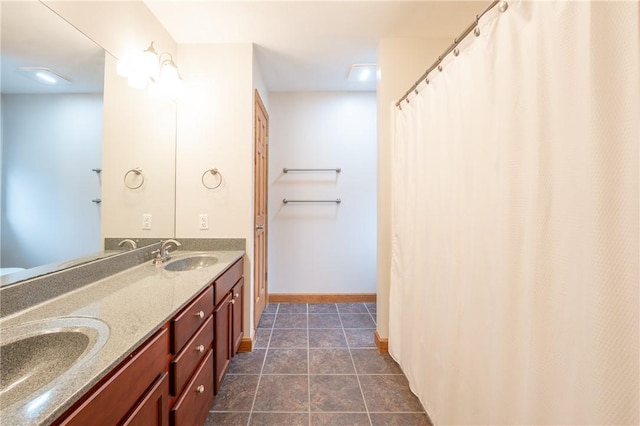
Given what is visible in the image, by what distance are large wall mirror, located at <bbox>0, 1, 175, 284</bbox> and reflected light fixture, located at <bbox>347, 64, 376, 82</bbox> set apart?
1.93 metres

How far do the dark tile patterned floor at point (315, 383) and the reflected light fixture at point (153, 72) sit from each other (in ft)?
6.69

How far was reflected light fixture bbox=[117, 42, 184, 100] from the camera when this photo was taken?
1.58 metres

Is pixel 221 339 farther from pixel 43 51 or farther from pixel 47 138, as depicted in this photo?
pixel 43 51

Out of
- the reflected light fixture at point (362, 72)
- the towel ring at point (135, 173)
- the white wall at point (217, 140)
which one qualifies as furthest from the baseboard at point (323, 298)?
the reflected light fixture at point (362, 72)

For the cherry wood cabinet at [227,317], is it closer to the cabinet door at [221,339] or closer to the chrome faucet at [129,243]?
the cabinet door at [221,339]

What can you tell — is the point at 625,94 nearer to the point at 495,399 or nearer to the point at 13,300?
the point at 495,399

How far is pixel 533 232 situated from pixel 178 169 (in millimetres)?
2259

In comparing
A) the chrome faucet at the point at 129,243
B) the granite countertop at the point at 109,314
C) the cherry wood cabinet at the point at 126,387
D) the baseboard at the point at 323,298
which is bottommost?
the baseboard at the point at 323,298

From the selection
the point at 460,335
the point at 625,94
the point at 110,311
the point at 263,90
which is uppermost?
the point at 263,90

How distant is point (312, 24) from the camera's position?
191 cm

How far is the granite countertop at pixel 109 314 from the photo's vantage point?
0.51m

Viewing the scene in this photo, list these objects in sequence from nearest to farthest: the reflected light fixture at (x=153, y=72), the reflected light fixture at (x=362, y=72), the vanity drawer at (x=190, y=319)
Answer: the vanity drawer at (x=190, y=319), the reflected light fixture at (x=153, y=72), the reflected light fixture at (x=362, y=72)

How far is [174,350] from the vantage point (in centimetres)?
101

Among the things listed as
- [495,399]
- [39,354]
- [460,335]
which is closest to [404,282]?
[460,335]
